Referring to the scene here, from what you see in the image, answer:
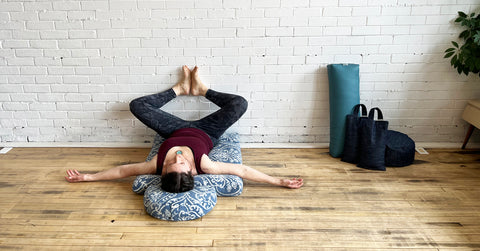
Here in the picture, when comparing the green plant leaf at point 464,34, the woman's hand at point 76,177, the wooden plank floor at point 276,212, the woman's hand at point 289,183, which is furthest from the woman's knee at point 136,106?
the green plant leaf at point 464,34

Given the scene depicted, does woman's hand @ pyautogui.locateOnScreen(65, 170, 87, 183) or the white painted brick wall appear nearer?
woman's hand @ pyautogui.locateOnScreen(65, 170, 87, 183)

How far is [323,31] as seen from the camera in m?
3.75

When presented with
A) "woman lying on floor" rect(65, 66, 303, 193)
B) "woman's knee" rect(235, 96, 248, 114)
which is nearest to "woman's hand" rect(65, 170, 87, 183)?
"woman lying on floor" rect(65, 66, 303, 193)

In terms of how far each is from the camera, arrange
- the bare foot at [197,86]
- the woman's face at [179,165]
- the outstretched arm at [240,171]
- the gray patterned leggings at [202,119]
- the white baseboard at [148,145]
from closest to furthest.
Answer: the woman's face at [179,165] < the outstretched arm at [240,171] < the gray patterned leggings at [202,119] < the bare foot at [197,86] < the white baseboard at [148,145]

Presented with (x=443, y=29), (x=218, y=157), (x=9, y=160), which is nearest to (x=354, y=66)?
(x=443, y=29)

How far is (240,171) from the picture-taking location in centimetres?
320

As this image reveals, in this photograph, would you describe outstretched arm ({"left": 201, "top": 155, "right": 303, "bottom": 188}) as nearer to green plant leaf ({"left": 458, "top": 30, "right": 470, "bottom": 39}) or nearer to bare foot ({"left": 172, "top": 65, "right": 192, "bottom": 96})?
bare foot ({"left": 172, "top": 65, "right": 192, "bottom": 96})

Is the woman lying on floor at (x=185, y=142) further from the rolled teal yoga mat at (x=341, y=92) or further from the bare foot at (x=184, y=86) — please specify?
the rolled teal yoga mat at (x=341, y=92)

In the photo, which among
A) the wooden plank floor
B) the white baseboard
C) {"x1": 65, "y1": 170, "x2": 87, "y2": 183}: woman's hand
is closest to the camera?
the wooden plank floor

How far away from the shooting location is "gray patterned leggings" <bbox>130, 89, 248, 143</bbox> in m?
3.68

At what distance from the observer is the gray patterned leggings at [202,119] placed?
3.68 metres

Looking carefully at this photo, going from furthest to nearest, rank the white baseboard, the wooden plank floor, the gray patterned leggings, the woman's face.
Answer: the white baseboard < the gray patterned leggings < the woman's face < the wooden plank floor

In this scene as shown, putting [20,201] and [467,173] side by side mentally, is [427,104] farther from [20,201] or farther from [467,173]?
[20,201]

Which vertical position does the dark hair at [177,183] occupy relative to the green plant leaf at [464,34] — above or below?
below
